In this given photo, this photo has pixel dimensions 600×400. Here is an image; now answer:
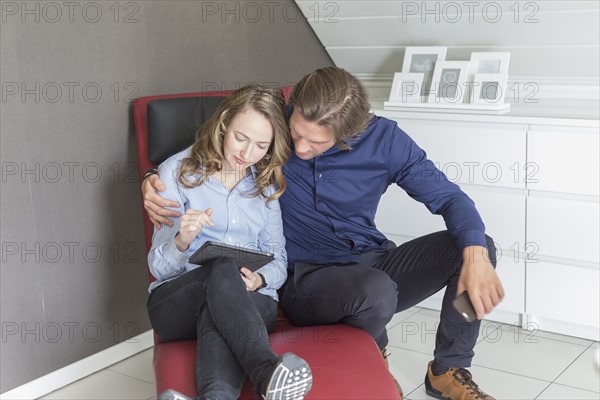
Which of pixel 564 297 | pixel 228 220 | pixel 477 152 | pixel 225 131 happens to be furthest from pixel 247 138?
pixel 564 297

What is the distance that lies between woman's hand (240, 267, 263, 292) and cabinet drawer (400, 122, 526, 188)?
1206mm

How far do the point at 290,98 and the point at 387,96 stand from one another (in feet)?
5.02

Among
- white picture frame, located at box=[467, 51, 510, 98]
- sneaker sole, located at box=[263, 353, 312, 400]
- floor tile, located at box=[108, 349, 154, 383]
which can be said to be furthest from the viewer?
white picture frame, located at box=[467, 51, 510, 98]

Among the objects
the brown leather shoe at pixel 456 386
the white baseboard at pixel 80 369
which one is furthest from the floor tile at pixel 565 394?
the white baseboard at pixel 80 369

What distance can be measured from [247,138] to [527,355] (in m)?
1.38

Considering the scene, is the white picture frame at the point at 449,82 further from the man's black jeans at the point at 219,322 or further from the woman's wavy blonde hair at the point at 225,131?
the man's black jeans at the point at 219,322

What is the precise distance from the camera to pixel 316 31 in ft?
11.4

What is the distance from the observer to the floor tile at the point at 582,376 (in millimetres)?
2518

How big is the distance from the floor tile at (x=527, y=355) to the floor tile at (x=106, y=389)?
3.76 feet

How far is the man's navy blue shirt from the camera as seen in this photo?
226cm

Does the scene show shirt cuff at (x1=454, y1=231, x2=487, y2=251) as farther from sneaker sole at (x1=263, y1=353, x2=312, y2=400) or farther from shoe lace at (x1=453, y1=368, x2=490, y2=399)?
sneaker sole at (x1=263, y1=353, x2=312, y2=400)

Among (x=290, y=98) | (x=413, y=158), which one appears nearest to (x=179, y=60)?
(x=290, y=98)

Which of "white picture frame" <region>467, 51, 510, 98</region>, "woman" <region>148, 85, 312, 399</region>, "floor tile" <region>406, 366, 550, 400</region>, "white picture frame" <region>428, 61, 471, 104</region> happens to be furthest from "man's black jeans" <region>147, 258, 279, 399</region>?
"white picture frame" <region>467, 51, 510, 98</region>

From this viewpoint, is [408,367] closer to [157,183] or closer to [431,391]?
[431,391]
